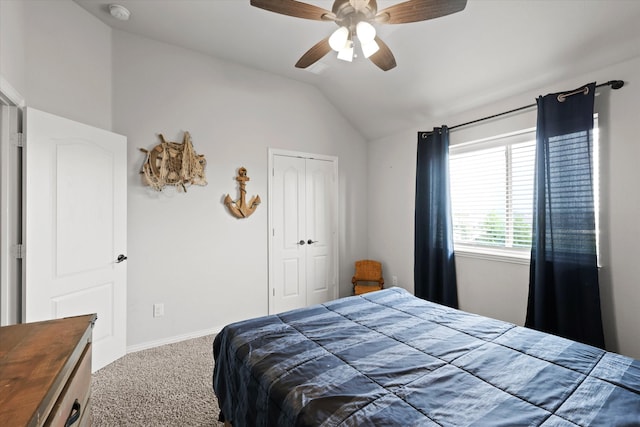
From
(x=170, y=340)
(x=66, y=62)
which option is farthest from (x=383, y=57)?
(x=170, y=340)

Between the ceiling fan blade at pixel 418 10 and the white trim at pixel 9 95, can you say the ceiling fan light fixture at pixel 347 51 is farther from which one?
the white trim at pixel 9 95

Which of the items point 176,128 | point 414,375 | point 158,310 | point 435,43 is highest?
point 435,43

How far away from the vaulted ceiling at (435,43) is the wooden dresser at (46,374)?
2596mm

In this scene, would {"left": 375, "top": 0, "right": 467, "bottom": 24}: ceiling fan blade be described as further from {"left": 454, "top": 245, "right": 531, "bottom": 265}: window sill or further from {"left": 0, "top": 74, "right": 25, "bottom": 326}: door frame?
{"left": 0, "top": 74, "right": 25, "bottom": 326}: door frame

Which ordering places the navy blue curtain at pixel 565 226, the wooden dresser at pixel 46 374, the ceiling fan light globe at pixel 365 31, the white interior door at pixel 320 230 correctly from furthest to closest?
1. the white interior door at pixel 320 230
2. the navy blue curtain at pixel 565 226
3. the ceiling fan light globe at pixel 365 31
4. the wooden dresser at pixel 46 374

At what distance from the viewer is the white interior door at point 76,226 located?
2.02 m

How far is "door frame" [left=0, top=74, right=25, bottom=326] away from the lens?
1.86m

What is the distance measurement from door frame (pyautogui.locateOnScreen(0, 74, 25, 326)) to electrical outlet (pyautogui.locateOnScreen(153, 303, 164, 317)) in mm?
1028

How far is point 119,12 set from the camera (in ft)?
8.02

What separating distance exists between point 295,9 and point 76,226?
231cm

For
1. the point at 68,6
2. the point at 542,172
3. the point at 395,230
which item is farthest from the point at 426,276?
the point at 68,6

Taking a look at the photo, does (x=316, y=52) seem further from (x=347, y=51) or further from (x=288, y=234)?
(x=288, y=234)

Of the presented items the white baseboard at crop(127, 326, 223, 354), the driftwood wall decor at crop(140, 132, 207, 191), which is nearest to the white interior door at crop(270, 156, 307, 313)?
the white baseboard at crop(127, 326, 223, 354)

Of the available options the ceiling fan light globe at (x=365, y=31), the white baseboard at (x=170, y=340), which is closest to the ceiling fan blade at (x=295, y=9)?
the ceiling fan light globe at (x=365, y=31)
